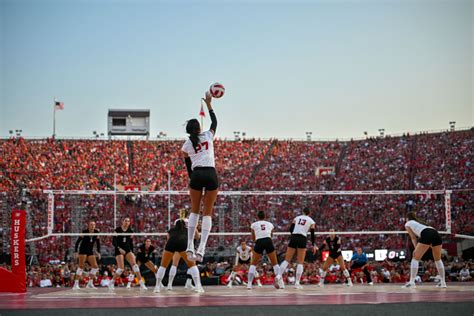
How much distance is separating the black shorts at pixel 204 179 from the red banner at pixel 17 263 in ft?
22.8

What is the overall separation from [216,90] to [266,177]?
35737mm

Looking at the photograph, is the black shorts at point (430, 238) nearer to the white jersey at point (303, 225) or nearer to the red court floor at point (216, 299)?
the red court floor at point (216, 299)

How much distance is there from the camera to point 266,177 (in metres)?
45.2

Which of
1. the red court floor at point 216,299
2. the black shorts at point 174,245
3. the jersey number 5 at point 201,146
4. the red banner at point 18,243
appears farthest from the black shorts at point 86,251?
the jersey number 5 at point 201,146

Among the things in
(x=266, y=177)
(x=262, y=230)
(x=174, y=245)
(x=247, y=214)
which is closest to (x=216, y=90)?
(x=174, y=245)

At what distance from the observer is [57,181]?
4209 centimetres

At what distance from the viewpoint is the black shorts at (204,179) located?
954cm

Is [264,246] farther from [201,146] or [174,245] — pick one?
[201,146]

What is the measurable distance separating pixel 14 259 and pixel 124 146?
114 ft

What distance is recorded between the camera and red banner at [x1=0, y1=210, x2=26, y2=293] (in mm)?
14438

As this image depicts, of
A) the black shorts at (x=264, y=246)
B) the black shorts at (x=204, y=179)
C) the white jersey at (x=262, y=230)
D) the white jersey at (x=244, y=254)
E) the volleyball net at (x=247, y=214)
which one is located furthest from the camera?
the volleyball net at (x=247, y=214)

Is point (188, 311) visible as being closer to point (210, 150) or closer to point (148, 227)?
point (210, 150)

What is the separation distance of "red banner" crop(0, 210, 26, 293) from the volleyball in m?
7.44

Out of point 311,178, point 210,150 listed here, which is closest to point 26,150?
point 311,178
